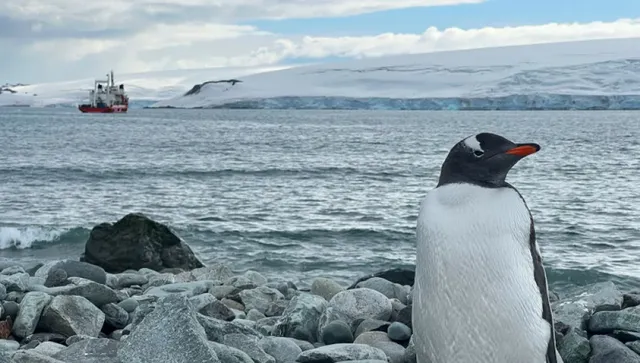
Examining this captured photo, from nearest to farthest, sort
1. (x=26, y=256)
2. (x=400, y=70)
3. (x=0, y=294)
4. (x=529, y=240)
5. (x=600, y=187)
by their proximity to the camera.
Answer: (x=529, y=240) → (x=0, y=294) → (x=26, y=256) → (x=600, y=187) → (x=400, y=70)

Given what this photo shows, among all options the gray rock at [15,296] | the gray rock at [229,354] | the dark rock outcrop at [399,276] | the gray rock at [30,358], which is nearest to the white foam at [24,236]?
the dark rock outcrop at [399,276]

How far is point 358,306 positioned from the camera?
545cm

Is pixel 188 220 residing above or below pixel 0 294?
below

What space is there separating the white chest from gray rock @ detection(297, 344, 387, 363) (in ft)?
3.38

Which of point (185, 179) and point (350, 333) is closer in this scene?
point (350, 333)

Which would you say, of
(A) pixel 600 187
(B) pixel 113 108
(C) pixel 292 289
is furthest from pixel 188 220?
(B) pixel 113 108

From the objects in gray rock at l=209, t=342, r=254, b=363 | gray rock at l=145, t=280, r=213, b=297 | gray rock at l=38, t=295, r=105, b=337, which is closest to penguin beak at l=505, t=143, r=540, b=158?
gray rock at l=209, t=342, r=254, b=363

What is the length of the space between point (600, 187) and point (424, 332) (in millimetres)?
16550

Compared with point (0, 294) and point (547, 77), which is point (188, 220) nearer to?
point (0, 294)

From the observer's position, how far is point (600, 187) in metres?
18.9

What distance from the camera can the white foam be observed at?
11.2m

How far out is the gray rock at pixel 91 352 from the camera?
3.87m

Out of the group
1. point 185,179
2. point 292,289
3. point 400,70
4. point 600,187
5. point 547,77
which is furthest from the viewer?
point 400,70

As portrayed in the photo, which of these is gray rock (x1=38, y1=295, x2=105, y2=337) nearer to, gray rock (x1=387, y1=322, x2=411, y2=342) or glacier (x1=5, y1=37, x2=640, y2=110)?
gray rock (x1=387, y1=322, x2=411, y2=342)
